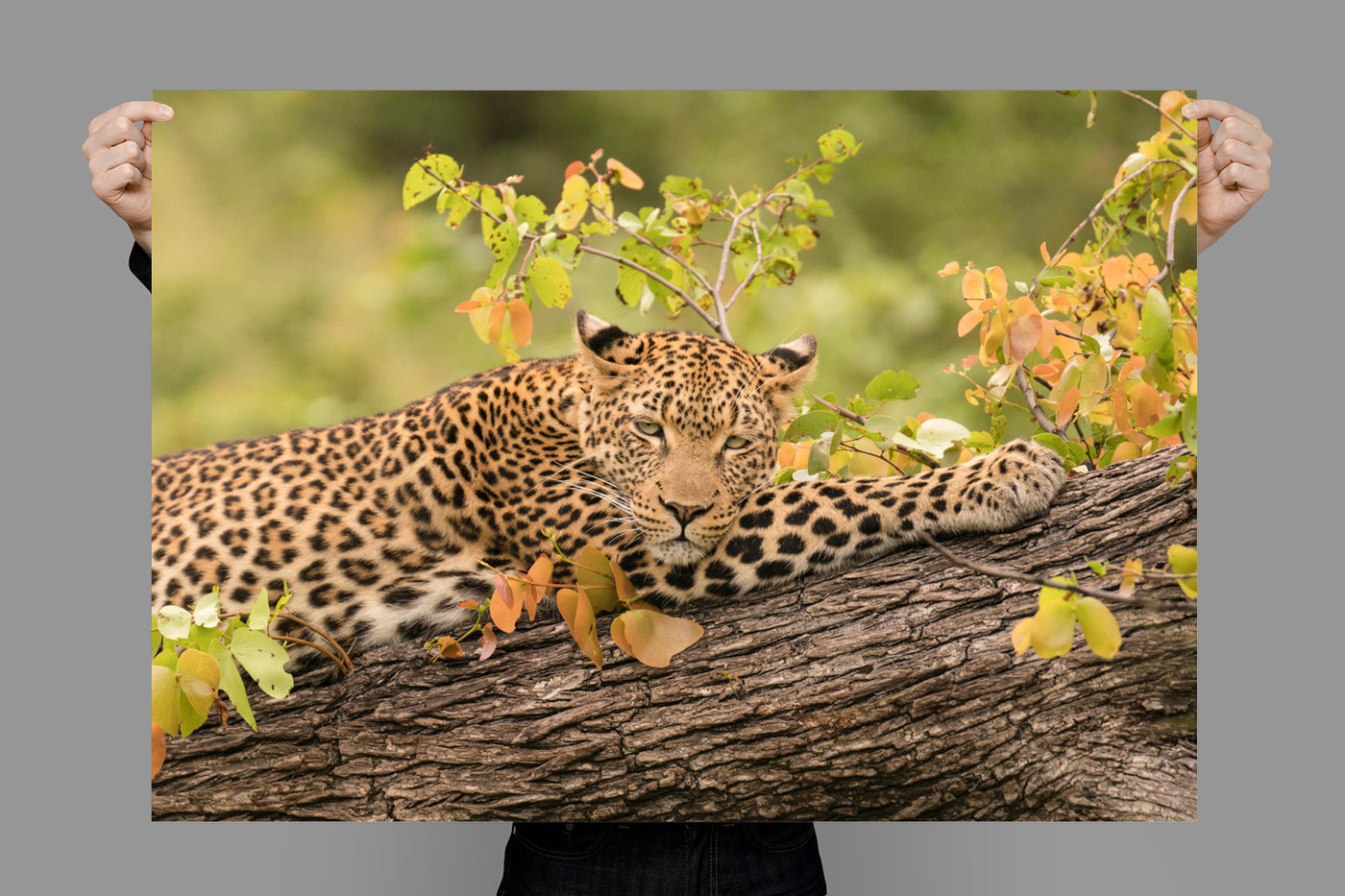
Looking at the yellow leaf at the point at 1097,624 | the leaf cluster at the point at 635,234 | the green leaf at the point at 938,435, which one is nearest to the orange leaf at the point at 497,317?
the leaf cluster at the point at 635,234

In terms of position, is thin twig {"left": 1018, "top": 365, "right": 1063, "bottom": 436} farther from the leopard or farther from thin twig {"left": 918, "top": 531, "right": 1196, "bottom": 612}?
thin twig {"left": 918, "top": 531, "right": 1196, "bottom": 612}

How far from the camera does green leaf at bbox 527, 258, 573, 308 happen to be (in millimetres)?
4512

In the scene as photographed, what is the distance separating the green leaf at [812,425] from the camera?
4.52 m

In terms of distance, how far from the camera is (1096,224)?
4.66m

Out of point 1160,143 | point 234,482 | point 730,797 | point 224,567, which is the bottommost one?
point 730,797

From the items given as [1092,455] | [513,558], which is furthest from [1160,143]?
[513,558]

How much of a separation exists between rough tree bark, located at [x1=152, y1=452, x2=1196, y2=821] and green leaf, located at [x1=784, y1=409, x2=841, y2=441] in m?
0.58

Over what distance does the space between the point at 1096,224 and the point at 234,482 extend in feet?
11.8

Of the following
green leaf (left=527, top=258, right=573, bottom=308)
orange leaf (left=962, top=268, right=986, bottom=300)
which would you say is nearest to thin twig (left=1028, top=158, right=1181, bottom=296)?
orange leaf (left=962, top=268, right=986, bottom=300)

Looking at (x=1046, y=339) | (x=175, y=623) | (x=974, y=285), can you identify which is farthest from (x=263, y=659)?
(x=1046, y=339)

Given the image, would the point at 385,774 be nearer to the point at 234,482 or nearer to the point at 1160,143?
the point at 234,482

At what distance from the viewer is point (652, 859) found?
15.0 feet

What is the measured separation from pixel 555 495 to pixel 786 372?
1002 millimetres

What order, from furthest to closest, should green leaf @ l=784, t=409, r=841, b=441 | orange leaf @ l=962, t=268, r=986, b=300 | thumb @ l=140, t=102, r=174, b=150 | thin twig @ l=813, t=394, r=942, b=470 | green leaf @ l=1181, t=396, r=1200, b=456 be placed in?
thin twig @ l=813, t=394, r=942, b=470
green leaf @ l=784, t=409, r=841, b=441
orange leaf @ l=962, t=268, r=986, b=300
thumb @ l=140, t=102, r=174, b=150
green leaf @ l=1181, t=396, r=1200, b=456
